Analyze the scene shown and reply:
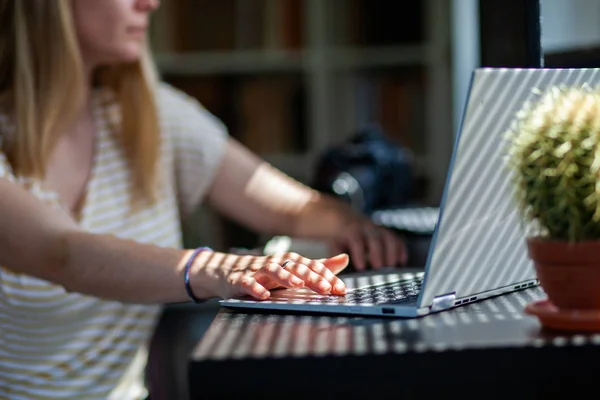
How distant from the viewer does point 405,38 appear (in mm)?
4145

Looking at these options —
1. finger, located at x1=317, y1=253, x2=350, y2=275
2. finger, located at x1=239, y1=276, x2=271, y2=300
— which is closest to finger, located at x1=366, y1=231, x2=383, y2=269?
finger, located at x1=317, y1=253, x2=350, y2=275

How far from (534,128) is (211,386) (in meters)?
0.32

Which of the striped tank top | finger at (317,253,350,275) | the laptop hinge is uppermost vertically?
the laptop hinge

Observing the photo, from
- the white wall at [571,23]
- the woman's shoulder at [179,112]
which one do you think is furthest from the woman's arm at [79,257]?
the white wall at [571,23]

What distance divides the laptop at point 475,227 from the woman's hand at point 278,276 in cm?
1

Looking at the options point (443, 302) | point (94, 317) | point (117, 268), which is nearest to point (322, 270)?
point (443, 302)

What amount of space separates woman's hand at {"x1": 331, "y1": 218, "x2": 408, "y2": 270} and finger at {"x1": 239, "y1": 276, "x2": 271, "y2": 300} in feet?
1.39

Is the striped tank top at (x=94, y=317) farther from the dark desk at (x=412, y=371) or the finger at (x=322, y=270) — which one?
the dark desk at (x=412, y=371)

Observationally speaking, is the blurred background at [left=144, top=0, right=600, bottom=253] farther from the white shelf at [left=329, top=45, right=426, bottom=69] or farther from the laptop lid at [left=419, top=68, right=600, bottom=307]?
the laptop lid at [left=419, top=68, right=600, bottom=307]

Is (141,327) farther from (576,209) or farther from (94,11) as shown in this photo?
(576,209)

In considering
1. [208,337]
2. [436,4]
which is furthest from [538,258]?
[436,4]

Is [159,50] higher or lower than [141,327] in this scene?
higher

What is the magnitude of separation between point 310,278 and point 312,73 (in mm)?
3293

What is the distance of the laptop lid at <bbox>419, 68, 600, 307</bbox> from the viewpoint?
79 centimetres
